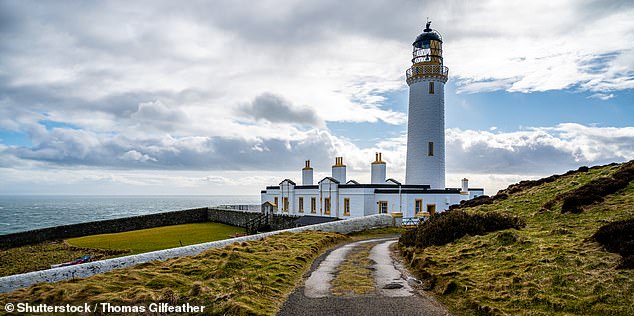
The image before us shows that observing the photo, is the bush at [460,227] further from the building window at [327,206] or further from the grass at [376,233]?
the building window at [327,206]

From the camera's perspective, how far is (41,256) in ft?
93.6

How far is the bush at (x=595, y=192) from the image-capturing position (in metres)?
15.9

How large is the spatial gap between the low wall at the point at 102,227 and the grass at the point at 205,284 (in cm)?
3121

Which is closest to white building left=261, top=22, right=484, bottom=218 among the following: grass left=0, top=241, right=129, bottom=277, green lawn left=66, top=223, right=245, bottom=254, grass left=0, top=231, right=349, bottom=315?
green lawn left=66, top=223, right=245, bottom=254

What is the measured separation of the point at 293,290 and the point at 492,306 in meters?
4.59

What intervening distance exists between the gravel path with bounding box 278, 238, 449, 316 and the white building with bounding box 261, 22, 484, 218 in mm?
20072

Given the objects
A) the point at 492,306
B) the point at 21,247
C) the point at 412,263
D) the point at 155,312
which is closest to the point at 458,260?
the point at 412,263

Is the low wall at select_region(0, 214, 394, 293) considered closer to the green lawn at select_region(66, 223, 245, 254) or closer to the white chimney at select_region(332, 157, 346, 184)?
the green lawn at select_region(66, 223, 245, 254)

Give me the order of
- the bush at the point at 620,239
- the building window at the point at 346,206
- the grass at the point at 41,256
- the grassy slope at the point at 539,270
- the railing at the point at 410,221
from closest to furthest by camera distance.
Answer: the grassy slope at the point at 539,270 < the bush at the point at 620,239 < the grass at the point at 41,256 < the railing at the point at 410,221 < the building window at the point at 346,206

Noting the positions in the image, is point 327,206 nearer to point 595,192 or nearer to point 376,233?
point 376,233

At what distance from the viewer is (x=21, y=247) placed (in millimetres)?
35844

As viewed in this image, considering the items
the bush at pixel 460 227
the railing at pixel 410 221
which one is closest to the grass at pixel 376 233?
the railing at pixel 410 221

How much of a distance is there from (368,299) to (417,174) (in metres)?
27.2

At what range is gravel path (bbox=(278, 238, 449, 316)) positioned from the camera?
870 cm
